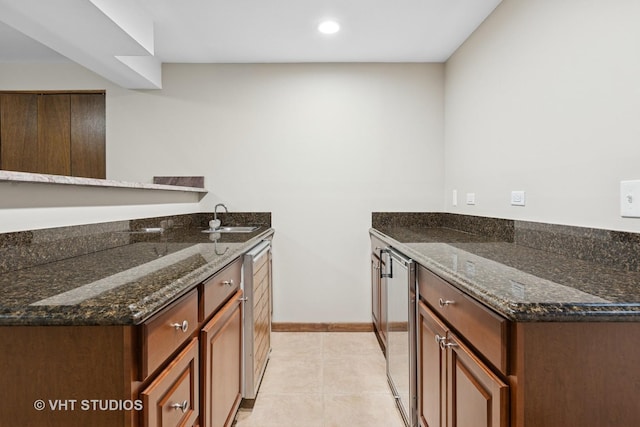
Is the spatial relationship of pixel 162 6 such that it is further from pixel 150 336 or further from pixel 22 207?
pixel 150 336

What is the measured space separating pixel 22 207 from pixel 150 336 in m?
0.78

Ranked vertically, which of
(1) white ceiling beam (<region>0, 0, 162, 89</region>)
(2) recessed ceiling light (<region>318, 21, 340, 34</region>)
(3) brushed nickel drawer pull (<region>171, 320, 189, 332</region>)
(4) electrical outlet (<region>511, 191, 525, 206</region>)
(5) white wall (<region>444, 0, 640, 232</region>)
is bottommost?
(3) brushed nickel drawer pull (<region>171, 320, 189, 332</region>)

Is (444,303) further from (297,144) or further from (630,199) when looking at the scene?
(297,144)

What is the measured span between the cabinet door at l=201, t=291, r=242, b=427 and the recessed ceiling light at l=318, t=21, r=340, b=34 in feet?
6.09

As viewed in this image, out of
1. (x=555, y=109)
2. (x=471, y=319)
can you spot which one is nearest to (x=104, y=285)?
(x=471, y=319)

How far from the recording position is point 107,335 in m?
0.74

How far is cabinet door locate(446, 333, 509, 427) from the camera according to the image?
0.83 m

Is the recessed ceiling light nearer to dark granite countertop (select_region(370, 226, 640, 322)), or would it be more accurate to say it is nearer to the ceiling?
Answer: the ceiling

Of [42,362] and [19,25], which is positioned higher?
[19,25]

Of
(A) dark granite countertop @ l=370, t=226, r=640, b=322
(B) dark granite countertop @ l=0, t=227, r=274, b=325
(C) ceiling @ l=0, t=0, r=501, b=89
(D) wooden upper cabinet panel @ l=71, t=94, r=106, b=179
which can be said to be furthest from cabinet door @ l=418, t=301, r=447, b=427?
(D) wooden upper cabinet panel @ l=71, t=94, r=106, b=179

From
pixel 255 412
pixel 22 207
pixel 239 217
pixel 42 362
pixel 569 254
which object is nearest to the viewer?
pixel 42 362

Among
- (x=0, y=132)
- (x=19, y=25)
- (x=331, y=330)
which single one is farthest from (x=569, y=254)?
(x=0, y=132)

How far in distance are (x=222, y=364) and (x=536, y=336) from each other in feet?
3.81

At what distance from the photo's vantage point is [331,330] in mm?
2973
